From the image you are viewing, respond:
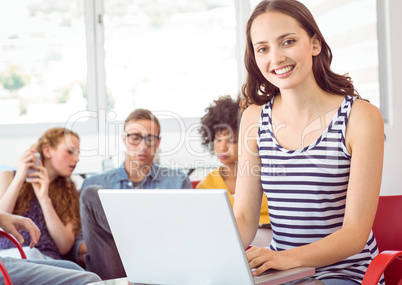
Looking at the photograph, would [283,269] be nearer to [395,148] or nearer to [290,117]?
[290,117]

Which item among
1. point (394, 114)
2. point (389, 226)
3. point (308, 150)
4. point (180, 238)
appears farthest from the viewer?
point (394, 114)

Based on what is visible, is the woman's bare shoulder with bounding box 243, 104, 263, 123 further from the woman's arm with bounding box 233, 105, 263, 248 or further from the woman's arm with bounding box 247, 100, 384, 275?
the woman's arm with bounding box 247, 100, 384, 275

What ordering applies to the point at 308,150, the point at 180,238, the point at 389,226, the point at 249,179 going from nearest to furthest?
the point at 180,238, the point at 308,150, the point at 249,179, the point at 389,226

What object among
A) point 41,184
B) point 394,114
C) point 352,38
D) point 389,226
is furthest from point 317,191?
point 352,38

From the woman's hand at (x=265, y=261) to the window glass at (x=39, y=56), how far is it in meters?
3.29

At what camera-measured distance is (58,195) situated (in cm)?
304

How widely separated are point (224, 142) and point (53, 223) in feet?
3.30

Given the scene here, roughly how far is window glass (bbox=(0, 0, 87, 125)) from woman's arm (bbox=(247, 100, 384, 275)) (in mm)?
3082

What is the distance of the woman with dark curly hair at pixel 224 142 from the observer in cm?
289

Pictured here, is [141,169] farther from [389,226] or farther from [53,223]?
[389,226]

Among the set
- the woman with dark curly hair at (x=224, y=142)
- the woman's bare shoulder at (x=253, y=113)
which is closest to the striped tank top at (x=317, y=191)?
the woman's bare shoulder at (x=253, y=113)

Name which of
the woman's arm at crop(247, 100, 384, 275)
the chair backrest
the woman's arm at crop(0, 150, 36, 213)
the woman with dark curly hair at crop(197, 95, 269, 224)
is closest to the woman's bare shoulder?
the woman's arm at crop(247, 100, 384, 275)

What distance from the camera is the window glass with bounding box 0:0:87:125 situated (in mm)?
4156

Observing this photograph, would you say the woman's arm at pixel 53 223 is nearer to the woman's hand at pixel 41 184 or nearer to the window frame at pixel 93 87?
the woman's hand at pixel 41 184
